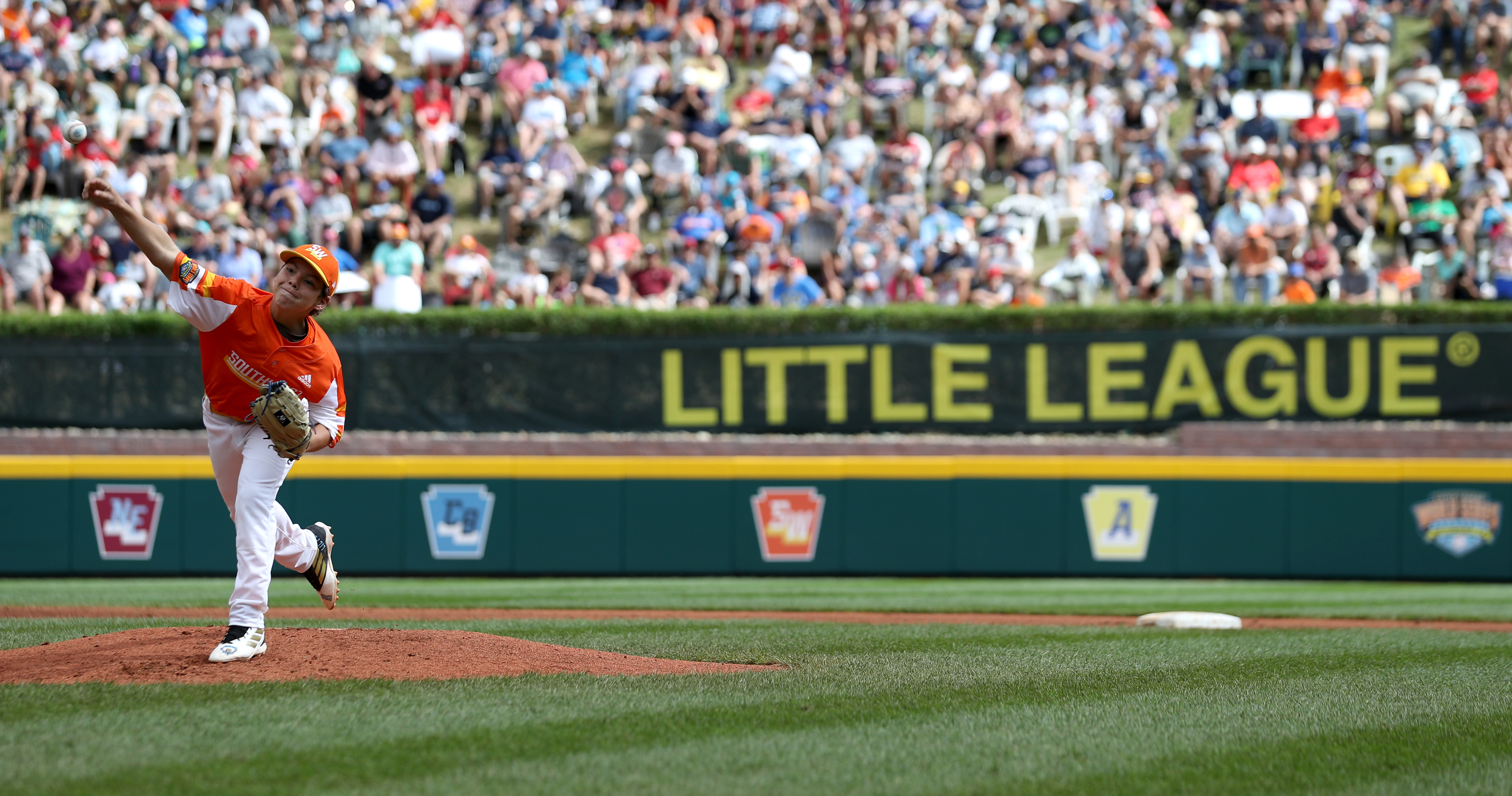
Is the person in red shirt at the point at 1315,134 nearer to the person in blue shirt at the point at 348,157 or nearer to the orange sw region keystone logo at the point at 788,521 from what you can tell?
the orange sw region keystone logo at the point at 788,521

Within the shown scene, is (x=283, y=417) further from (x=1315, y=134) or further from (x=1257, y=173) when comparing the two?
(x=1315, y=134)

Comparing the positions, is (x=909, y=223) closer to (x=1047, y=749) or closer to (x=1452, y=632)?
(x=1452, y=632)

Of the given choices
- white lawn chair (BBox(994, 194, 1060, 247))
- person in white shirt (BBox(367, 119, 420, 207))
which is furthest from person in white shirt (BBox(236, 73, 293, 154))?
white lawn chair (BBox(994, 194, 1060, 247))

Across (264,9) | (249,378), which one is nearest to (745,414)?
(249,378)

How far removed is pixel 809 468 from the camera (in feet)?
44.0

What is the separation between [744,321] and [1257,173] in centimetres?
668

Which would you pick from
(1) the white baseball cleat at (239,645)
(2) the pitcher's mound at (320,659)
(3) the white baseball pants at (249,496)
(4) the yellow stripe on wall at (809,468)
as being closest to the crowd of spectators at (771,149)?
(4) the yellow stripe on wall at (809,468)

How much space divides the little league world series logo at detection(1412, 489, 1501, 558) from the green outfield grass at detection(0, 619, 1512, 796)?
6.85 m

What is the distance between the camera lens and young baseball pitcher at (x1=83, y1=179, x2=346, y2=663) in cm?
532

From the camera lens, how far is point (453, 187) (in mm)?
18297

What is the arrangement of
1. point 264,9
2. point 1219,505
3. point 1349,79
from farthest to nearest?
point 264,9
point 1349,79
point 1219,505

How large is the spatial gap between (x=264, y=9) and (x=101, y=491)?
1070cm

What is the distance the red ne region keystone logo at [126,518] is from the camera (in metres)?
13.0

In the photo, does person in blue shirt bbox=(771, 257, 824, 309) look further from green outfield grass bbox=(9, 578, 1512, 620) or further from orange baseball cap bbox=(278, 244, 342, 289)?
orange baseball cap bbox=(278, 244, 342, 289)
